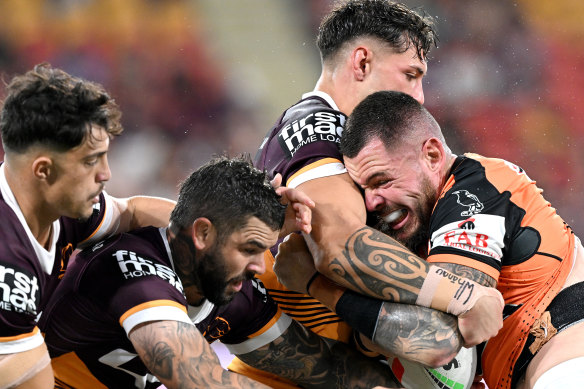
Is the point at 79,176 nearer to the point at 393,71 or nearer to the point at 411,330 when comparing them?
the point at 411,330

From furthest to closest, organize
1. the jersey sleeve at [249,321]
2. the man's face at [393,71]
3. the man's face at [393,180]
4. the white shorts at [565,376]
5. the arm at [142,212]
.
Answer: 1. the man's face at [393,71]
2. the arm at [142,212]
3. the jersey sleeve at [249,321]
4. the man's face at [393,180]
5. the white shorts at [565,376]

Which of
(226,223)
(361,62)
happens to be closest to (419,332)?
(226,223)

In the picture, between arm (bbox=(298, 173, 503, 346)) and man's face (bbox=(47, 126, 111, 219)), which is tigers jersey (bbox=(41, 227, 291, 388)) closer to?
man's face (bbox=(47, 126, 111, 219))

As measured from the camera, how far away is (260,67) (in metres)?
7.41

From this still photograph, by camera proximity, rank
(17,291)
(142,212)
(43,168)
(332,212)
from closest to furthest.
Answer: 1. (17,291)
2. (43,168)
3. (332,212)
4. (142,212)

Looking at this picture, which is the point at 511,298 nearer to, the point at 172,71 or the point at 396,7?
the point at 396,7

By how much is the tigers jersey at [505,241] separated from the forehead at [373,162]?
0.79 feet

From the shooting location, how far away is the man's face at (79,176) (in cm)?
268

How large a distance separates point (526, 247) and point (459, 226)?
12.6 inches

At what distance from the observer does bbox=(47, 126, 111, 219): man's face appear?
268 cm

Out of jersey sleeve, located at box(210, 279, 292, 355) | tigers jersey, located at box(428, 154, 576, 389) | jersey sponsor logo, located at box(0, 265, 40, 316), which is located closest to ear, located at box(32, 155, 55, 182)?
jersey sponsor logo, located at box(0, 265, 40, 316)

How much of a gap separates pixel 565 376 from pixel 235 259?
132 centimetres

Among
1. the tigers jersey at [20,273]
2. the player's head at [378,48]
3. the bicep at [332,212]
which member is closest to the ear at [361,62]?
the player's head at [378,48]

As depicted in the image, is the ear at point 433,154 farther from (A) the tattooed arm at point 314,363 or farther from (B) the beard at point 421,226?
(A) the tattooed arm at point 314,363
